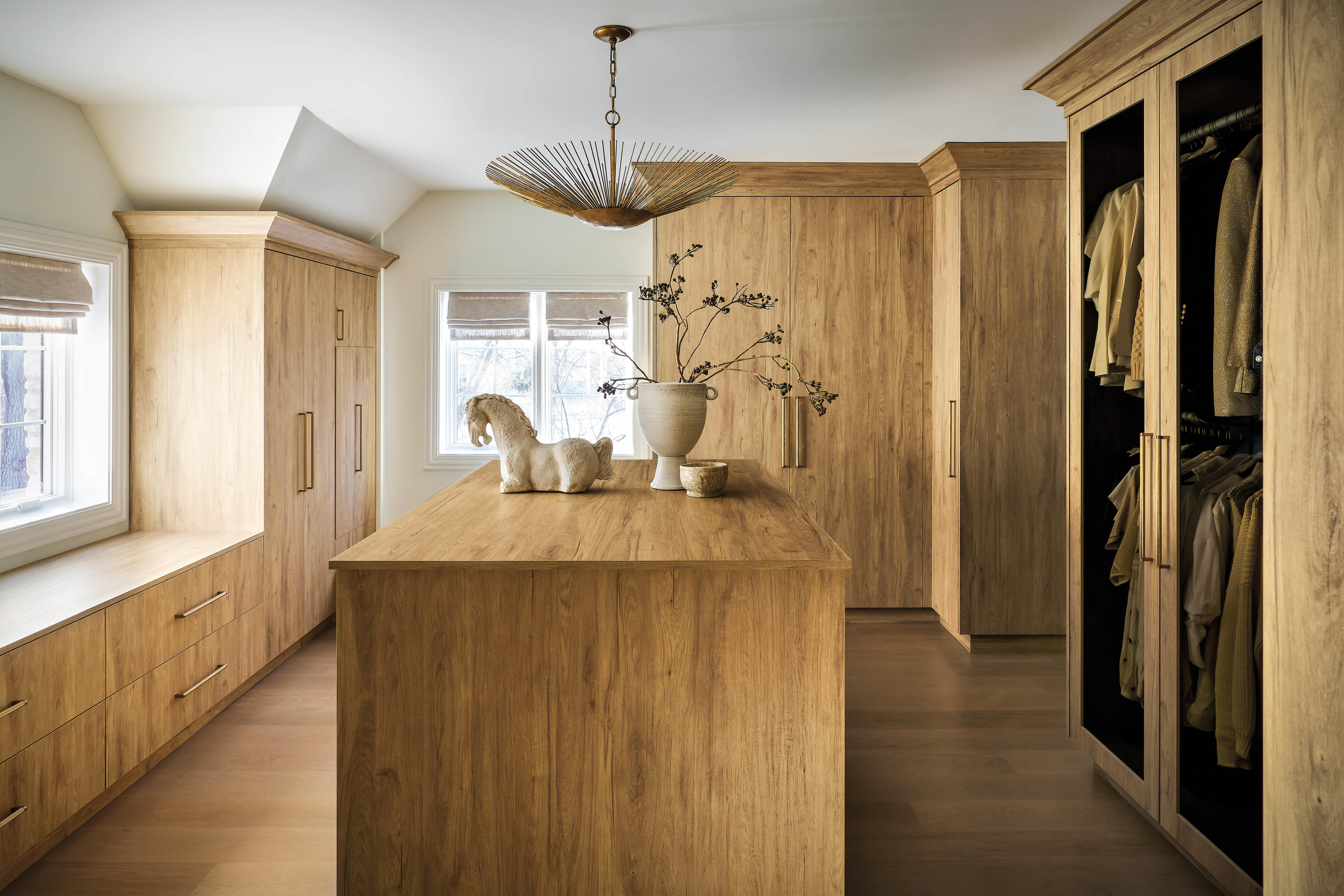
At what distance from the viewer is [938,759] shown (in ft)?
9.39

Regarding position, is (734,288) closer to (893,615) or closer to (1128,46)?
(893,615)

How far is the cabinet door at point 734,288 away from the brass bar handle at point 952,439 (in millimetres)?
Answer: 842

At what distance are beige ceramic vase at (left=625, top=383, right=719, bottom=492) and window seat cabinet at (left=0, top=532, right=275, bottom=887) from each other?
1.78 m

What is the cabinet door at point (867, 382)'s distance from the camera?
4.43 meters

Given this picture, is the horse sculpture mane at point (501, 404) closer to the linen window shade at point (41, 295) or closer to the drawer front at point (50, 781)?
the drawer front at point (50, 781)

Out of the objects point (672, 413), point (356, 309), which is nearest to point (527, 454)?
point (672, 413)

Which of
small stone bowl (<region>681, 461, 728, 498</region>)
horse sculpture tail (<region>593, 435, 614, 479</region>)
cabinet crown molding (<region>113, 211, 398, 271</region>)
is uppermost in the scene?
cabinet crown molding (<region>113, 211, 398, 271</region>)

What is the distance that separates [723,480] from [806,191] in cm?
259

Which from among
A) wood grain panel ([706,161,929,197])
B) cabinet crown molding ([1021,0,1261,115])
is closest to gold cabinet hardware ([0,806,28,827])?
cabinet crown molding ([1021,0,1261,115])

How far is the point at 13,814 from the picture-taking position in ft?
6.91

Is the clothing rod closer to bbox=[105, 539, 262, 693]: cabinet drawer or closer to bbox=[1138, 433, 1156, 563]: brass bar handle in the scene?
bbox=[1138, 433, 1156, 563]: brass bar handle

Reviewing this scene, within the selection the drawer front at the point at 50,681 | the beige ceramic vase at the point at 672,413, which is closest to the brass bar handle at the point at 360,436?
the drawer front at the point at 50,681

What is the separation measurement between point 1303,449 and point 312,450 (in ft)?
12.8

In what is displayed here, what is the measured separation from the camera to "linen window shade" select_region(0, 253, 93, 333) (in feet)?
9.38
